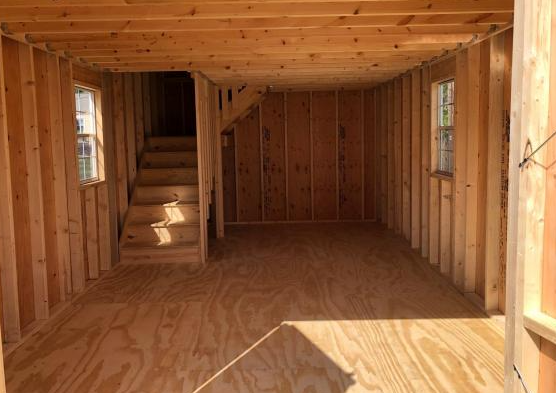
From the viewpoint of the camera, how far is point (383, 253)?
788 cm

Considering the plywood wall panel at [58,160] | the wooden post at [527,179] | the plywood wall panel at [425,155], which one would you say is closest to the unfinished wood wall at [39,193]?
the plywood wall panel at [58,160]

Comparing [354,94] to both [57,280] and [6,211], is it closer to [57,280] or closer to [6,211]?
[57,280]

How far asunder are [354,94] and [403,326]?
6352 millimetres

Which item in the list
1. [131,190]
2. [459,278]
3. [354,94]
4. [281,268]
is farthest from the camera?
[354,94]

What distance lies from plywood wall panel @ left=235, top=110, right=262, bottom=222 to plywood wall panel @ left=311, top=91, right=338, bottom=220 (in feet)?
3.35

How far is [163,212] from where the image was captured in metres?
8.30

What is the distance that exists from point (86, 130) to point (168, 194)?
5.59 ft

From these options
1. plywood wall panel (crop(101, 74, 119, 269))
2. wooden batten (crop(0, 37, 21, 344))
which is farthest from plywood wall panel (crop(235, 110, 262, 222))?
wooden batten (crop(0, 37, 21, 344))

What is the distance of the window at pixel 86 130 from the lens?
712 cm

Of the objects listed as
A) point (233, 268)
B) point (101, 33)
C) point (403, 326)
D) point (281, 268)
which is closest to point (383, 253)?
point (281, 268)

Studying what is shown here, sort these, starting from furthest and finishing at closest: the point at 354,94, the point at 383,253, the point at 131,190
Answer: the point at 354,94
the point at 131,190
the point at 383,253

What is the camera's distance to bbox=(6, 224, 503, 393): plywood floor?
395 cm

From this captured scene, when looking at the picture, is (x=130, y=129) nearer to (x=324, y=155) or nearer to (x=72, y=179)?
(x=72, y=179)

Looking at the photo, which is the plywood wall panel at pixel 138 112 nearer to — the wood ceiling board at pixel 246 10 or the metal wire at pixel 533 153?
the wood ceiling board at pixel 246 10
